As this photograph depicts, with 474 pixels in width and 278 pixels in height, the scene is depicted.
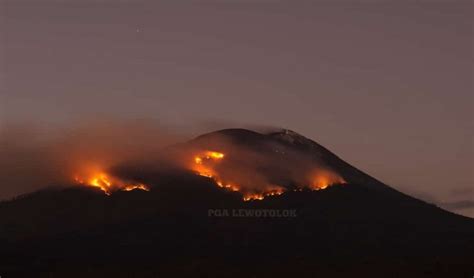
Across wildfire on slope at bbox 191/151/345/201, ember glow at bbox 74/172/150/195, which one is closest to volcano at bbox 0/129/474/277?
wildfire on slope at bbox 191/151/345/201

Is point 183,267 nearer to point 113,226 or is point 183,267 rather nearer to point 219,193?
point 113,226

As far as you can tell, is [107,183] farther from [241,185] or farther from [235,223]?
[235,223]

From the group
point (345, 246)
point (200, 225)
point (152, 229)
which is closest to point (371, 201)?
point (345, 246)

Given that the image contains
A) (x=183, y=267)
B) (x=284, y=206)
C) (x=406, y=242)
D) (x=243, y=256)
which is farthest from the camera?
(x=284, y=206)

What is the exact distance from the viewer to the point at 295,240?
129m

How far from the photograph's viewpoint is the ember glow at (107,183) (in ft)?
515

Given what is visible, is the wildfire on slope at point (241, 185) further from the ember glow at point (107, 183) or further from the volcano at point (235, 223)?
the ember glow at point (107, 183)

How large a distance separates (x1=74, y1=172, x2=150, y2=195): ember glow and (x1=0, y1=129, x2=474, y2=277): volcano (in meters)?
1.16

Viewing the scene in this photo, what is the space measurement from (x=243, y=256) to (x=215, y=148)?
75.8 metres

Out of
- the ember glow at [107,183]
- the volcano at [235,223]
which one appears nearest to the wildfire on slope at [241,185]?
the volcano at [235,223]

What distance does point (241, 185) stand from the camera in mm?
160875

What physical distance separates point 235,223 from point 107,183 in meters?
40.6

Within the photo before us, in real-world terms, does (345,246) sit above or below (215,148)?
below

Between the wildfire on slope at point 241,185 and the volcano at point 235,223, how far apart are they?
30 cm
